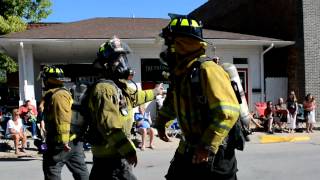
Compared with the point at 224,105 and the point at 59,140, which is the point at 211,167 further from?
the point at 59,140

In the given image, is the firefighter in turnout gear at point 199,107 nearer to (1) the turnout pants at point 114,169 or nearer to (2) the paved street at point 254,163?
(1) the turnout pants at point 114,169

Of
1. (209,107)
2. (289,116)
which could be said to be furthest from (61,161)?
(289,116)

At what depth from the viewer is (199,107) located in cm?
331

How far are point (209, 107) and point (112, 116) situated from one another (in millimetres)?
986

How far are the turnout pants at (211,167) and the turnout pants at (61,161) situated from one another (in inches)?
81.0

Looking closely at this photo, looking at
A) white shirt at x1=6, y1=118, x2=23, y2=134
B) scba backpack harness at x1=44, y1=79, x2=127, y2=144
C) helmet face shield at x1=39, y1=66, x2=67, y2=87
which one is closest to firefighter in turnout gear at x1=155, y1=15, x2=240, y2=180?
scba backpack harness at x1=44, y1=79, x2=127, y2=144

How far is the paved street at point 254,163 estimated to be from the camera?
904cm

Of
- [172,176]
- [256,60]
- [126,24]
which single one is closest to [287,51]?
[256,60]

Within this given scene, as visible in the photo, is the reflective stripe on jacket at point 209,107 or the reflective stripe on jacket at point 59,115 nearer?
the reflective stripe on jacket at point 209,107

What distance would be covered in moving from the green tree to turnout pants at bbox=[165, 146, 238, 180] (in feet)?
67.6

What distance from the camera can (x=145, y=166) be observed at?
34.6 ft

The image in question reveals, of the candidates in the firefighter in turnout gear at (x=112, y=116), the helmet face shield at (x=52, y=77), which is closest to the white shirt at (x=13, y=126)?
the helmet face shield at (x=52, y=77)

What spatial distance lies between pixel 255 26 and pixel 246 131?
20987 millimetres

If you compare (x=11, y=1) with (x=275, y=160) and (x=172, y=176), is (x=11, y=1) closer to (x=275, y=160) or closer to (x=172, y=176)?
(x=275, y=160)
